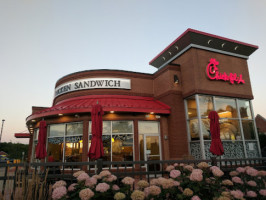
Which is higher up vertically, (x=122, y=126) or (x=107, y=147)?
(x=122, y=126)

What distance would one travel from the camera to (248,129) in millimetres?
12664

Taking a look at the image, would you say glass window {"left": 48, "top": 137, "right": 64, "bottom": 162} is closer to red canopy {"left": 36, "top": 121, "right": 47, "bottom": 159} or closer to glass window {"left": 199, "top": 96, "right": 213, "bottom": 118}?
red canopy {"left": 36, "top": 121, "right": 47, "bottom": 159}

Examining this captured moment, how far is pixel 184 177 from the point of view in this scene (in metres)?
3.14

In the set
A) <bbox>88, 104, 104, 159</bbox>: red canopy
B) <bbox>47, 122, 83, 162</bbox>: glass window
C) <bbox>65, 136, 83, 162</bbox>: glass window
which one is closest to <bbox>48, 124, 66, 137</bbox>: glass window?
<bbox>47, 122, 83, 162</bbox>: glass window

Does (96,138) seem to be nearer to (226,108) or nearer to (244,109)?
(226,108)

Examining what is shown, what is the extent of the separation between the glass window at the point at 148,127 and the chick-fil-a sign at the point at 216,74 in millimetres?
5009

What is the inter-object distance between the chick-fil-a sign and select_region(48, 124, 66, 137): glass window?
1054 cm

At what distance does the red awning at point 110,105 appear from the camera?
10.9 m

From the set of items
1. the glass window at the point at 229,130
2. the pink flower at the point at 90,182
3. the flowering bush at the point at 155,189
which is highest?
the glass window at the point at 229,130

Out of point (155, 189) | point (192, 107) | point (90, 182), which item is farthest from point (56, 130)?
point (155, 189)

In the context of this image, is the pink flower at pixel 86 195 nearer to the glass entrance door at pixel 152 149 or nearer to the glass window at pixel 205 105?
the glass entrance door at pixel 152 149

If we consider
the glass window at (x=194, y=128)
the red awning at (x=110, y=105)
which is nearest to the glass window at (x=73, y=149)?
the red awning at (x=110, y=105)

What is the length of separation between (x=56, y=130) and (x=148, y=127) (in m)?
6.32

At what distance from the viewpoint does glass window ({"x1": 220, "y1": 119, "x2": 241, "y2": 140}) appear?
11644mm
